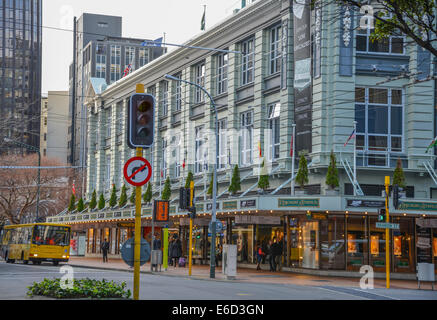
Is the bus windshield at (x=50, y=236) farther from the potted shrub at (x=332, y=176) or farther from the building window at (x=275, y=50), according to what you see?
the potted shrub at (x=332, y=176)

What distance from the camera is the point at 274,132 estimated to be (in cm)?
4066

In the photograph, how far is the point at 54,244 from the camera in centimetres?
4519

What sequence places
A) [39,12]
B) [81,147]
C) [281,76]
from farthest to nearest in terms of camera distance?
[39,12], [81,147], [281,76]

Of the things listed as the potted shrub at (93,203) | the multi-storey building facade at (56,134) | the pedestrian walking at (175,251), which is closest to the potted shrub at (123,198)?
the potted shrub at (93,203)

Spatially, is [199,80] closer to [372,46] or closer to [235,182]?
[235,182]

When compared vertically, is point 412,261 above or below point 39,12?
below

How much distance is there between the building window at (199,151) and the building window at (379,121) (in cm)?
1415

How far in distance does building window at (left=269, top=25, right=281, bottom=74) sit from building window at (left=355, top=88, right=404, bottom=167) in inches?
234

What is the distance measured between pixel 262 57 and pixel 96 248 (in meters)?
34.2

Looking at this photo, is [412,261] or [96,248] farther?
[96,248]

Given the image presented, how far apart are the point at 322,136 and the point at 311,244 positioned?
542 centimetres

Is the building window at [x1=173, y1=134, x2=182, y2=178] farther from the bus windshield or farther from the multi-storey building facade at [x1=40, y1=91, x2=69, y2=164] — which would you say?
the multi-storey building facade at [x1=40, y1=91, x2=69, y2=164]
